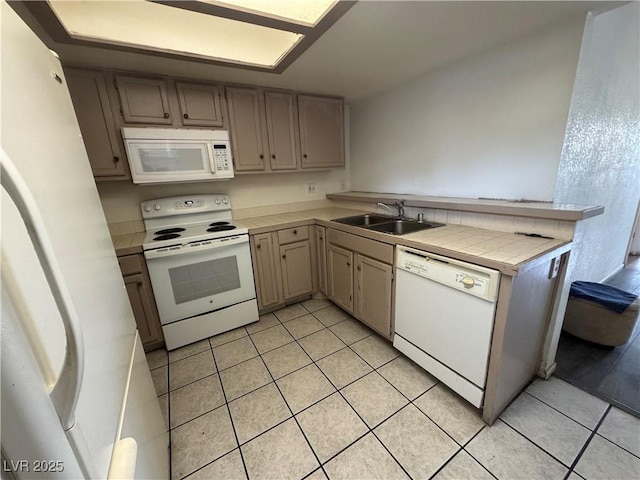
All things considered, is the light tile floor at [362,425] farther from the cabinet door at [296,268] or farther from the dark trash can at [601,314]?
the cabinet door at [296,268]

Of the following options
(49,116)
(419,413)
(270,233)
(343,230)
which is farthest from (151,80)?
(419,413)

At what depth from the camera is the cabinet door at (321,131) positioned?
2654 millimetres

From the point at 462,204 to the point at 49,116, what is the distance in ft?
6.87

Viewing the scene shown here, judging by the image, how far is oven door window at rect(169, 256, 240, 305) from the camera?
2.01m

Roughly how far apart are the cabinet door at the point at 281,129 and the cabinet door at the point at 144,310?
1507mm

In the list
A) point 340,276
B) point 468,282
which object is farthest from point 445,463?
point 340,276

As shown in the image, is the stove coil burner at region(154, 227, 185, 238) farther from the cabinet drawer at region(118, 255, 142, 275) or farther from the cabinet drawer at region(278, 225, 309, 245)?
the cabinet drawer at region(278, 225, 309, 245)

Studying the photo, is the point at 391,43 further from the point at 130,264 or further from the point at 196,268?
the point at 130,264

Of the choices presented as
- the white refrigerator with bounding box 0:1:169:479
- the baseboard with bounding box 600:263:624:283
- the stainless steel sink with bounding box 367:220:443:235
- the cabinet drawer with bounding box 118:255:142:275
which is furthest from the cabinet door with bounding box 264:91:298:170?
the baseboard with bounding box 600:263:624:283

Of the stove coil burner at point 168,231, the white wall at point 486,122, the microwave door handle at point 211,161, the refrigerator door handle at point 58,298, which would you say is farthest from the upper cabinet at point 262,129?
the refrigerator door handle at point 58,298

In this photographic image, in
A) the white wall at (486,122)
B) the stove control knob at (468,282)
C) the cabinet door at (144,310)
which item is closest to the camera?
the stove control knob at (468,282)

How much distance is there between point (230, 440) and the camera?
137cm

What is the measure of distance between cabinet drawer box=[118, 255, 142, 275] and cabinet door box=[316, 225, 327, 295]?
1.48 meters

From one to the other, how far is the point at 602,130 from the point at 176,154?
10.3 feet
